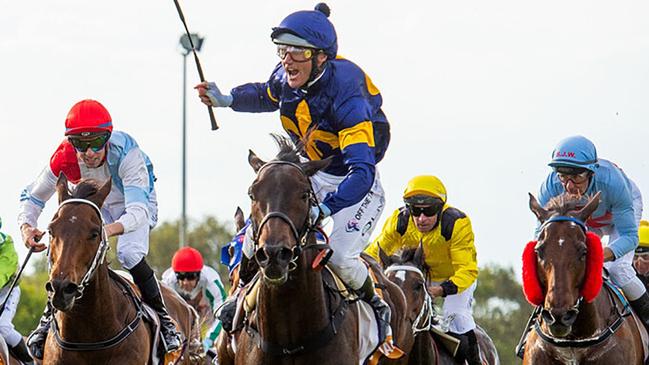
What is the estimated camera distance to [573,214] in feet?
42.1

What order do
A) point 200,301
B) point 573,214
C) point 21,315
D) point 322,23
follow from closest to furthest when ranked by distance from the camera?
point 322,23 < point 573,214 < point 200,301 < point 21,315

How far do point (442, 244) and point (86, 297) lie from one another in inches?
198

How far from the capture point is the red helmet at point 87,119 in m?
12.6

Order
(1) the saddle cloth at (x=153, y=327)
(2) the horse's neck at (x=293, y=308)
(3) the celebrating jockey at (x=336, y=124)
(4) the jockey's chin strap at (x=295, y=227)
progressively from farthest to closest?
(1) the saddle cloth at (x=153, y=327) → (3) the celebrating jockey at (x=336, y=124) → (2) the horse's neck at (x=293, y=308) → (4) the jockey's chin strap at (x=295, y=227)

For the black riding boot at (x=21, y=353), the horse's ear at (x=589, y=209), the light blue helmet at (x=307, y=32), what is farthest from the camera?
the black riding boot at (x=21, y=353)

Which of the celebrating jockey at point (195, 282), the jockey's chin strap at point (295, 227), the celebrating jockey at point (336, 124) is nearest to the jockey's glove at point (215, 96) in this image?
the celebrating jockey at point (336, 124)

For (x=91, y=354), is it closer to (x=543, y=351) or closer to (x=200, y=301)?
A: (x=543, y=351)

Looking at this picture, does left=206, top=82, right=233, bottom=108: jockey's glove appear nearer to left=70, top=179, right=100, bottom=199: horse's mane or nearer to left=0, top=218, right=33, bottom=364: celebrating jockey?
left=70, top=179, right=100, bottom=199: horse's mane

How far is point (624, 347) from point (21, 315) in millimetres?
40157

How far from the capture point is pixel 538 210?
12984 mm

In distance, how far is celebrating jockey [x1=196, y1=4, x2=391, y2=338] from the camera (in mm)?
11477

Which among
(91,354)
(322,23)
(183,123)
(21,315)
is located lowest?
(21,315)

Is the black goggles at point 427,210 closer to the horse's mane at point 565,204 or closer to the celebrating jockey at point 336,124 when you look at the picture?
the horse's mane at point 565,204

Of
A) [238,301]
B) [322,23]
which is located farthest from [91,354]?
[322,23]
